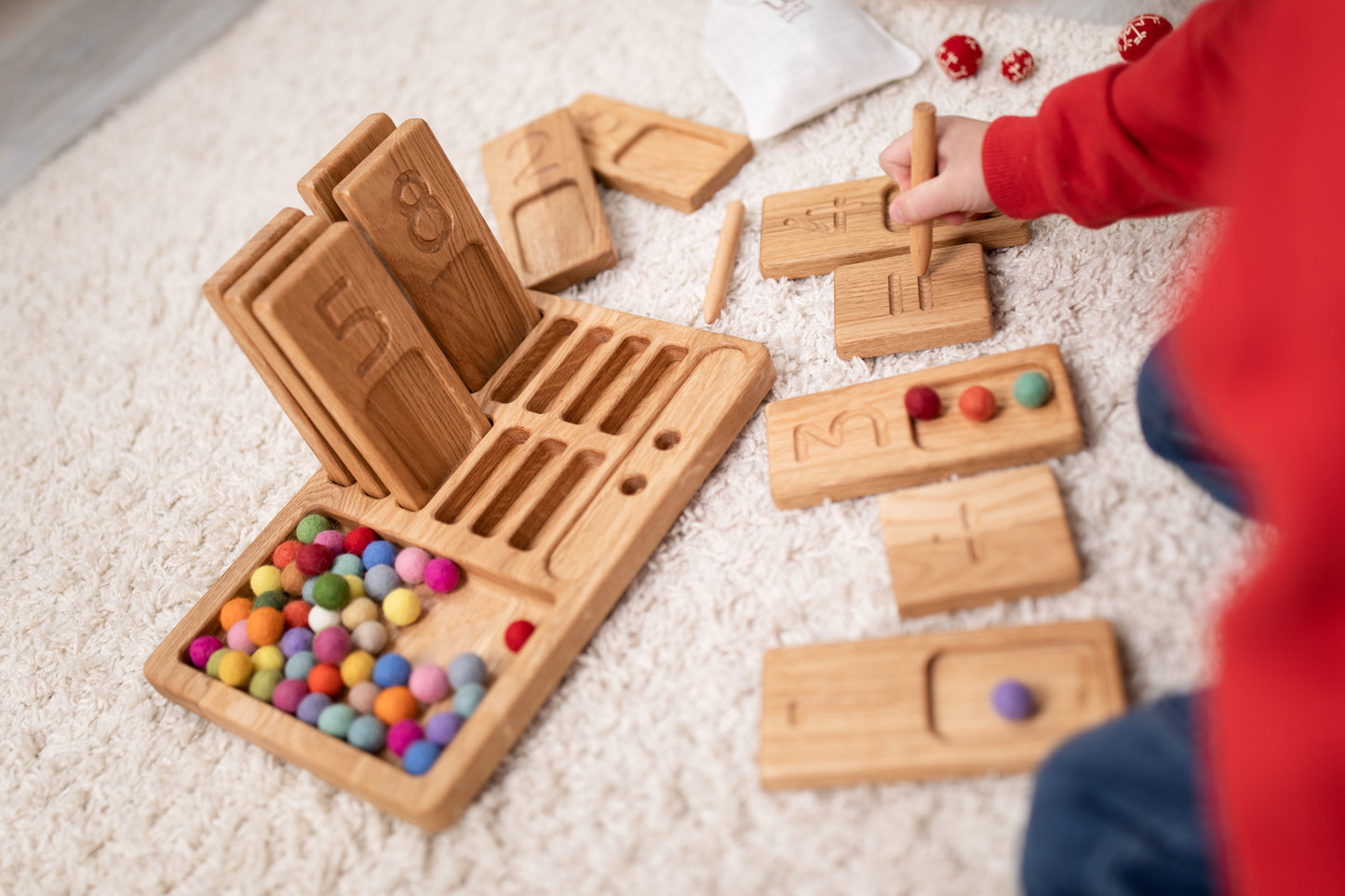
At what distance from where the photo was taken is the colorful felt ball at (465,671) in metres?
0.69

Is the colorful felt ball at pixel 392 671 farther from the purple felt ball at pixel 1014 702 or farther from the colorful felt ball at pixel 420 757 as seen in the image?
the purple felt ball at pixel 1014 702

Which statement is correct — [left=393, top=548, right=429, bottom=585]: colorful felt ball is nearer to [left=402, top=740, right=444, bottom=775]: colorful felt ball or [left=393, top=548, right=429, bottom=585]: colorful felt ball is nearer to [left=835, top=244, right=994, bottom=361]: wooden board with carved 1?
[left=402, top=740, right=444, bottom=775]: colorful felt ball

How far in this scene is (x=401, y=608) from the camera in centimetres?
74

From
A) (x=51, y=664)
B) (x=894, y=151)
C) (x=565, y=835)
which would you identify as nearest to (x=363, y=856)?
(x=565, y=835)

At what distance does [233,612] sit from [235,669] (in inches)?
2.1

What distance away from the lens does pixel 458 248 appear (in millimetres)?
801

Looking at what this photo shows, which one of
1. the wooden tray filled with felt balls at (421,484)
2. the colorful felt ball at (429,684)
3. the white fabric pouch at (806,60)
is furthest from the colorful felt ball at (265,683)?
the white fabric pouch at (806,60)

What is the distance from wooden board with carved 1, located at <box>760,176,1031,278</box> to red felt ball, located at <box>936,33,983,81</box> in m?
0.19

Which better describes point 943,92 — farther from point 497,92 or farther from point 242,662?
point 242,662

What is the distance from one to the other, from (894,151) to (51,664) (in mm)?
816

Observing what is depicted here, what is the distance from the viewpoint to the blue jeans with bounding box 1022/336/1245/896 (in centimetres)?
48

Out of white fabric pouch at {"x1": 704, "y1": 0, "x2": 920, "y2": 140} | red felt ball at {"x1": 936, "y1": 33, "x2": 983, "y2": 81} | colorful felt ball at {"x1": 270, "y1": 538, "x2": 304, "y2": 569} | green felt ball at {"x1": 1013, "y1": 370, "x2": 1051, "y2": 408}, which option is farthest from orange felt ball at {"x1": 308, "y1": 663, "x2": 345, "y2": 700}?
red felt ball at {"x1": 936, "y1": 33, "x2": 983, "y2": 81}

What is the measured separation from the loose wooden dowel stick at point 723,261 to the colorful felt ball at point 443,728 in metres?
0.42

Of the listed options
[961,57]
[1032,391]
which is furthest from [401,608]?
[961,57]
